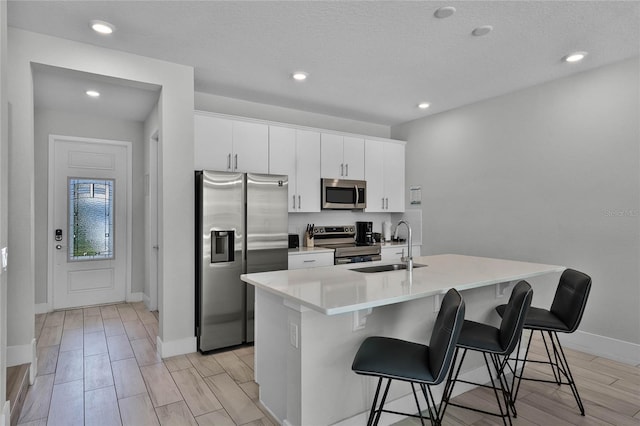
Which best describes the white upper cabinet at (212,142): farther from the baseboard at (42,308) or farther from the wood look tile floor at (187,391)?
the baseboard at (42,308)

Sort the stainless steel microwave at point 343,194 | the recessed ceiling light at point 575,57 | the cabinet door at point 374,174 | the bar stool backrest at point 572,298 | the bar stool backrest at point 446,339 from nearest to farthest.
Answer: the bar stool backrest at point 446,339, the bar stool backrest at point 572,298, the recessed ceiling light at point 575,57, the stainless steel microwave at point 343,194, the cabinet door at point 374,174

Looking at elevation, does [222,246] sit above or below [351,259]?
above

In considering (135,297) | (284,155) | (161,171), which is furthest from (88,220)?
(284,155)

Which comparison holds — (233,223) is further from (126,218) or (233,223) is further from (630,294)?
(630,294)

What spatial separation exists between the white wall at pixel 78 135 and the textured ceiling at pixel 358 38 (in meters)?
1.92

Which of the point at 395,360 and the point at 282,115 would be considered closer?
the point at 395,360

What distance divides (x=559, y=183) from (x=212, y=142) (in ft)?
12.0

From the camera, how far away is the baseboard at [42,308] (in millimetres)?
4672

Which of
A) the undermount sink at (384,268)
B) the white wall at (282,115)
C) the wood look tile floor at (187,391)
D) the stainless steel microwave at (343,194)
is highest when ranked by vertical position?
the white wall at (282,115)

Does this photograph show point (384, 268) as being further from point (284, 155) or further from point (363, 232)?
point (363, 232)

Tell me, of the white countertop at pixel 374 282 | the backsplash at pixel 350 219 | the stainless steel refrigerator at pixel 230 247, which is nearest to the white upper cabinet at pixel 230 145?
the stainless steel refrigerator at pixel 230 247

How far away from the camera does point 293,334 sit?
1980 mm

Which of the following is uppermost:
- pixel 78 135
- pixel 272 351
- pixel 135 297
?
pixel 78 135

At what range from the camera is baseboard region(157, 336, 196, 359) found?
10.9ft
